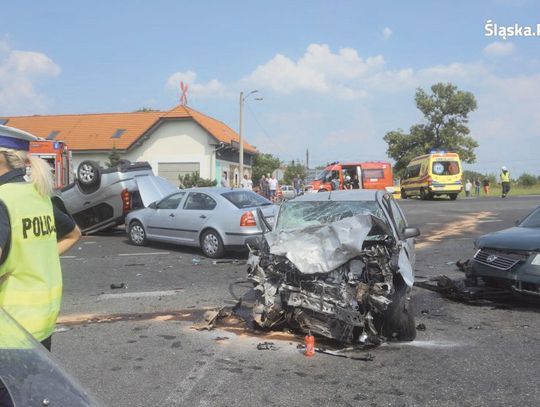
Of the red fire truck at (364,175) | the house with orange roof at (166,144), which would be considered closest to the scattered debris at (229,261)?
the red fire truck at (364,175)

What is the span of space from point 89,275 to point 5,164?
754cm

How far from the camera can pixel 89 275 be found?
950cm

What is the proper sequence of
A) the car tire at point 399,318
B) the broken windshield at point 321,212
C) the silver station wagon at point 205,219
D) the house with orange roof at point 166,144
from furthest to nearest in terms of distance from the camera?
the house with orange roof at point 166,144 → the silver station wagon at point 205,219 → the broken windshield at point 321,212 → the car tire at point 399,318

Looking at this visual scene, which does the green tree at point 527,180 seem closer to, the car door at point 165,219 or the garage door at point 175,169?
the garage door at point 175,169

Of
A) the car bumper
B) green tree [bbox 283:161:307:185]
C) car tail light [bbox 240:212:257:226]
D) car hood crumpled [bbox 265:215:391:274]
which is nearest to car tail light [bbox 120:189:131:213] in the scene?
car tail light [bbox 240:212:257:226]

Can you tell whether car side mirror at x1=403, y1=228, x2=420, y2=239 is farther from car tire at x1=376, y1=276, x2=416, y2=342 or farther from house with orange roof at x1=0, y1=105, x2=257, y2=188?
house with orange roof at x1=0, y1=105, x2=257, y2=188

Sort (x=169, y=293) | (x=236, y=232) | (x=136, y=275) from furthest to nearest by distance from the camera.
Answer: (x=236, y=232), (x=136, y=275), (x=169, y=293)

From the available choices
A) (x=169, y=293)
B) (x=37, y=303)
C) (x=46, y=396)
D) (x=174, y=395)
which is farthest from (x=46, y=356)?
Result: (x=169, y=293)

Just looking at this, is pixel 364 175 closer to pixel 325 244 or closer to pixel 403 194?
pixel 403 194

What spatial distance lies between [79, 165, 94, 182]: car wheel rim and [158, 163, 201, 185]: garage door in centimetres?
2153

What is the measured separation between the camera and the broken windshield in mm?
6566

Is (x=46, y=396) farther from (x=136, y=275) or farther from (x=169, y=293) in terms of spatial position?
(x=136, y=275)

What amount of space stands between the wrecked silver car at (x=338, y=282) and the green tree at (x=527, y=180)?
52.0m

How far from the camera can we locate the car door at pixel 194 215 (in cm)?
1125
